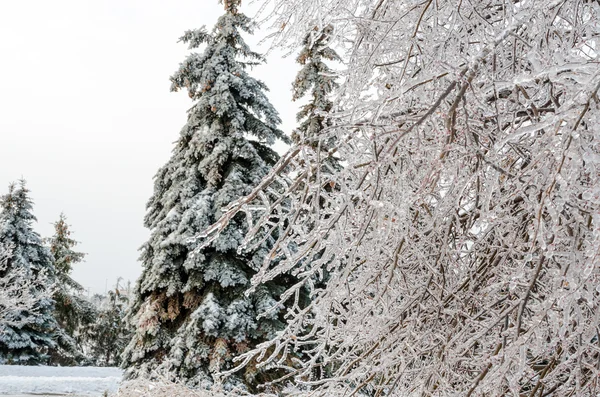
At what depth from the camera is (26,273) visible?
18422 millimetres

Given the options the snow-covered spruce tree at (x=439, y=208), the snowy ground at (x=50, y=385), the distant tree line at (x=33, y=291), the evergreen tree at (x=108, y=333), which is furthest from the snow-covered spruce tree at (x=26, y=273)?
the snow-covered spruce tree at (x=439, y=208)

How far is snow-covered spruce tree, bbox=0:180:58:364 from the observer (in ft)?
61.7

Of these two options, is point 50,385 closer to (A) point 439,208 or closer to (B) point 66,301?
(B) point 66,301

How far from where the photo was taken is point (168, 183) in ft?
41.1

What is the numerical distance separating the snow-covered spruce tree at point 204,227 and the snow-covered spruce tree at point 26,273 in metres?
9.28

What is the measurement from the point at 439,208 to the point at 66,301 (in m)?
21.8

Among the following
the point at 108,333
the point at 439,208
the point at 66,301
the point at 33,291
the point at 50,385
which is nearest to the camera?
the point at 439,208

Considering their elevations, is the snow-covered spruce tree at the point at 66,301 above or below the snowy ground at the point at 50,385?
above

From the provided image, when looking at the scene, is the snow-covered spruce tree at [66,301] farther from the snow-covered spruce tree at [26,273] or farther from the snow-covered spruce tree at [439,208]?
the snow-covered spruce tree at [439,208]

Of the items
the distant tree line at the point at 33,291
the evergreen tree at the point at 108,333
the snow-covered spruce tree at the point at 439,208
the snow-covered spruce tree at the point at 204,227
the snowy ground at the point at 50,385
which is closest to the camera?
the snow-covered spruce tree at the point at 439,208

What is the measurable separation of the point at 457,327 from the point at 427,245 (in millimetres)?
446

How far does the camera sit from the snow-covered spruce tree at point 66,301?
→ 20.8 m

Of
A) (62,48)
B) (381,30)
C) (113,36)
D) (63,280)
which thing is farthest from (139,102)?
(381,30)

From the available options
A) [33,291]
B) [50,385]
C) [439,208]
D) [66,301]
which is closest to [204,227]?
[50,385]
